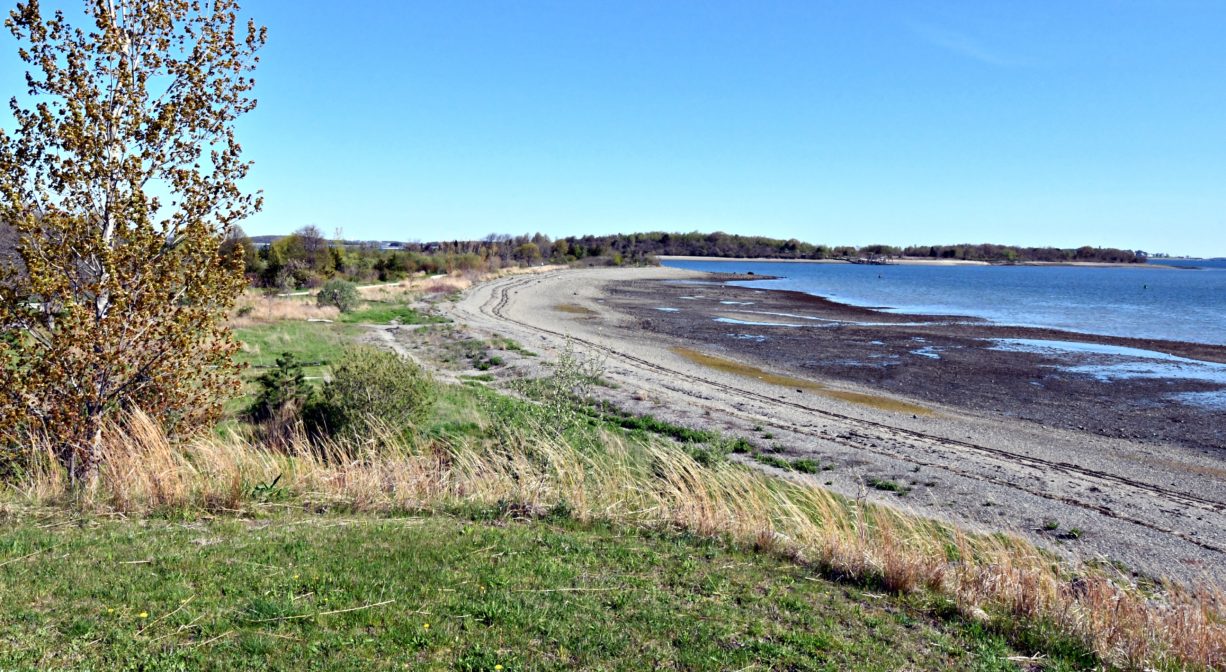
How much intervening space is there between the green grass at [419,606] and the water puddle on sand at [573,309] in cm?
4704

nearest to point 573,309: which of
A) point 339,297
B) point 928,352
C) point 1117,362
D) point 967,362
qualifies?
point 339,297

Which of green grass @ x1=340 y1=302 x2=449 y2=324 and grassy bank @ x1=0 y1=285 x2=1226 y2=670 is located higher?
grassy bank @ x1=0 y1=285 x2=1226 y2=670

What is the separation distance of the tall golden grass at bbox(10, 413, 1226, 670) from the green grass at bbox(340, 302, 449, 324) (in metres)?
28.9

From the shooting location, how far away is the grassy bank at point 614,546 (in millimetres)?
5027

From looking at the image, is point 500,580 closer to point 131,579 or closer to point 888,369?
point 131,579

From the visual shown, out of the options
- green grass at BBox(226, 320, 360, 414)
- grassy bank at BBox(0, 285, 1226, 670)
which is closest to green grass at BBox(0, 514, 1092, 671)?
grassy bank at BBox(0, 285, 1226, 670)

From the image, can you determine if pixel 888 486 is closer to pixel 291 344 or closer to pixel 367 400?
pixel 367 400

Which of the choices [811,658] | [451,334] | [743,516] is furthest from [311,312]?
[811,658]

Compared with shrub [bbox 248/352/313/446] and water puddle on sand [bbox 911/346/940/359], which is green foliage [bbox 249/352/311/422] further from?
water puddle on sand [bbox 911/346/940/359]

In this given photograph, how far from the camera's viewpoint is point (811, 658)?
4797mm

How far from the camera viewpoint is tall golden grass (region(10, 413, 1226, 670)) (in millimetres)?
5793

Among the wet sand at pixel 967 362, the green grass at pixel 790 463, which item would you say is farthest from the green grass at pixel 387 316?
the green grass at pixel 790 463

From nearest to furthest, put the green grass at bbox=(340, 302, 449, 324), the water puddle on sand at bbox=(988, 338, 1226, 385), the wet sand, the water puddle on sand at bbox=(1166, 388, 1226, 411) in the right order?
the wet sand, the water puddle on sand at bbox=(1166, 388, 1226, 411), the water puddle on sand at bbox=(988, 338, 1226, 385), the green grass at bbox=(340, 302, 449, 324)

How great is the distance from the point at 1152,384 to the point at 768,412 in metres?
16.6
